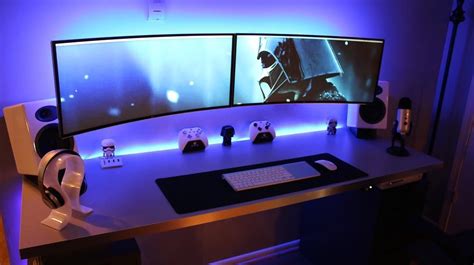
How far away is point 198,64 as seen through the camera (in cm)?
173

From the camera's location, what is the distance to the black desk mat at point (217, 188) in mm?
1446

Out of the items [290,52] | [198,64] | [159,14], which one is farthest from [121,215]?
[290,52]

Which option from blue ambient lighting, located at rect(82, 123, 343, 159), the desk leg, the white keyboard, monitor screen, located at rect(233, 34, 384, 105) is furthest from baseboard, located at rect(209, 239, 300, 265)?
monitor screen, located at rect(233, 34, 384, 105)

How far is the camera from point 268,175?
1657 mm

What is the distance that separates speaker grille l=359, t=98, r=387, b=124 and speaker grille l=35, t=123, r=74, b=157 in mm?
1448

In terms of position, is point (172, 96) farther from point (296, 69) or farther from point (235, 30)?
point (296, 69)

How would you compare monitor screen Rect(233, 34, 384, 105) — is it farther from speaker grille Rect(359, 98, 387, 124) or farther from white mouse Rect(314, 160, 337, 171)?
white mouse Rect(314, 160, 337, 171)

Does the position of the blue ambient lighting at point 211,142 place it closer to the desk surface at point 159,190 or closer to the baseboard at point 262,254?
the desk surface at point 159,190

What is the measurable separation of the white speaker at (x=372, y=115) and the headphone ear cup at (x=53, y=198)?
151 cm

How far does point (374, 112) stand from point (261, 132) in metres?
0.63

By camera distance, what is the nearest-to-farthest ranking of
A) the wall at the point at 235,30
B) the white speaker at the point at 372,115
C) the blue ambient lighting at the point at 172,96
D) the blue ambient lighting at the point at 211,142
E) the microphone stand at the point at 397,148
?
the wall at the point at 235,30, the blue ambient lighting at the point at 172,96, the blue ambient lighting at the point at 211,142, the microphone stand at the point at 397,148, the white speaker at the point at 372,115

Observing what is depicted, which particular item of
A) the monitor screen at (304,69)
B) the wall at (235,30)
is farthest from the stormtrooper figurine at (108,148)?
the monitor screen at (304,69)

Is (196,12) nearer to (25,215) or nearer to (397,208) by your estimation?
(25,215)

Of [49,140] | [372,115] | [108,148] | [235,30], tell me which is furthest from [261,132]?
[49,140]
